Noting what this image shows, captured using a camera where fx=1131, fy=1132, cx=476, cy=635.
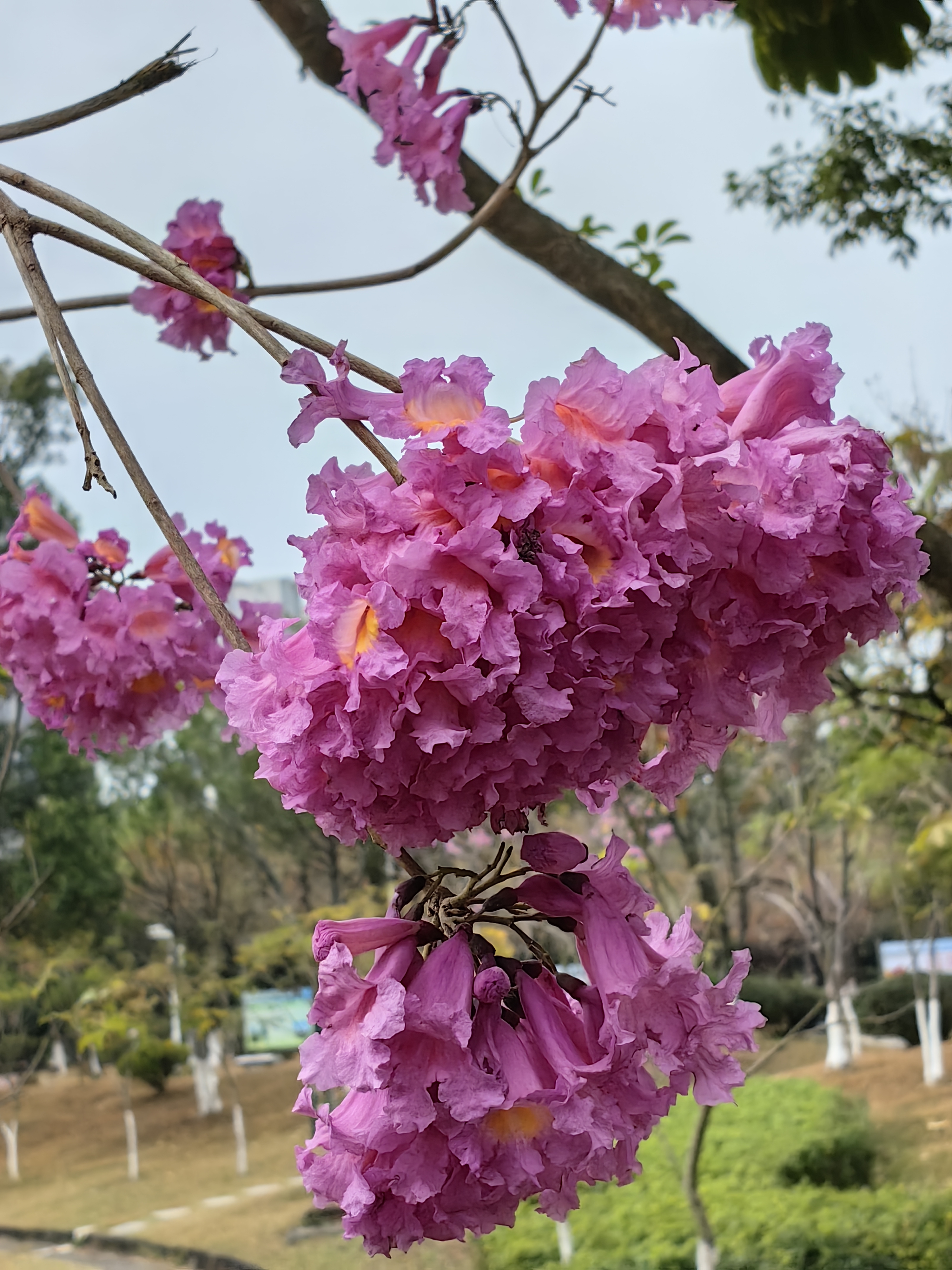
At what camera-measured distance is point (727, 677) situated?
0.39m

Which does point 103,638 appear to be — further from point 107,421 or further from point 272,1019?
point 272,1019

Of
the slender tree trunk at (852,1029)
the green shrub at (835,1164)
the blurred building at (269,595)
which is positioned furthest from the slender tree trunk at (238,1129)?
the blurred building at (269,595)

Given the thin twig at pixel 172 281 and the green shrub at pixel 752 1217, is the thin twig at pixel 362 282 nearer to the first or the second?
the thin twig at pixel 172 281

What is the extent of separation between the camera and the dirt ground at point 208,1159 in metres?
4.70

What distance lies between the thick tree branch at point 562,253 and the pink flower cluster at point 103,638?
1.62 ft

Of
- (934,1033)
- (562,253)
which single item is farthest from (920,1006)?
(562,253)

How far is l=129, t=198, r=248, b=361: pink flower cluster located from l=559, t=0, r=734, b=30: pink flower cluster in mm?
382

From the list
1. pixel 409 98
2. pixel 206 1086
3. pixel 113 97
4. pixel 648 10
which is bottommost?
pixel 206 1086

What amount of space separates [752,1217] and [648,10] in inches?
128

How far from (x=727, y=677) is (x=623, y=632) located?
0.06 metres

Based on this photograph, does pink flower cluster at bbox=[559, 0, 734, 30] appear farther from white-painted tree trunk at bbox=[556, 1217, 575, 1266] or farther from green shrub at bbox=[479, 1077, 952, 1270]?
white-painted tree trunk at bbox=[556, 1217, 575, 1266]

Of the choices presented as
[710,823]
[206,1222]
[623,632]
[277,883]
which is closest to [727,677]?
[623,632]

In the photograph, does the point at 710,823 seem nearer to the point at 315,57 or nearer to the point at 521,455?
the point at 315,57

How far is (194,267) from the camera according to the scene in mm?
1007
